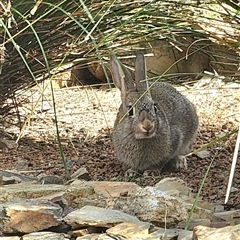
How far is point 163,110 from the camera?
194 inches

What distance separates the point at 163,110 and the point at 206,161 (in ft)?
1.71

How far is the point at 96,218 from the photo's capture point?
267 cm

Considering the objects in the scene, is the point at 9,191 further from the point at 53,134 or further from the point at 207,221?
the point at 53,134

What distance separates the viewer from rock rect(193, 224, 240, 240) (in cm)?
231

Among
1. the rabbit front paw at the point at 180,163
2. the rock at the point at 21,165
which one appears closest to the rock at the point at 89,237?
the rock at the point at 21,165

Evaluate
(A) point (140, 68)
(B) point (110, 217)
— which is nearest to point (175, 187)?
(B) point (110, 217)

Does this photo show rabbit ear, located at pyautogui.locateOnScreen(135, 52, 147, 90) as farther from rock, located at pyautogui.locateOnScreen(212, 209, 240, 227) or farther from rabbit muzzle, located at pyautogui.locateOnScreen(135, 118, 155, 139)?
rock, located at pyautogui.locateOnScreen(212, 209, 240, 227)

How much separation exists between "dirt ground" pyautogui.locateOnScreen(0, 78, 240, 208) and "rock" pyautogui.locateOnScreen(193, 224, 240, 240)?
87 centimetres

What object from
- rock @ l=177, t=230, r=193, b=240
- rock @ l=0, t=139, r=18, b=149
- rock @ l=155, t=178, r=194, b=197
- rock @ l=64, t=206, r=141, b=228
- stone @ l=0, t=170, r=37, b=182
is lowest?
rock @ l=0, t=139, r=18, b=149

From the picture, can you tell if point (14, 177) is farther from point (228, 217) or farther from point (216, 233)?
point (216, 233)

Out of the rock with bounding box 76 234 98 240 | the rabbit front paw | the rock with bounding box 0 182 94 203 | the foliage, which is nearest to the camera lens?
the rock with bounding box 76 234 98 240

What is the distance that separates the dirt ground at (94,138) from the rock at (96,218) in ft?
2.32

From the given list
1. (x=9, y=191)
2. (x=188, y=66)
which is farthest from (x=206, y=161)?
(x=188, y=66)

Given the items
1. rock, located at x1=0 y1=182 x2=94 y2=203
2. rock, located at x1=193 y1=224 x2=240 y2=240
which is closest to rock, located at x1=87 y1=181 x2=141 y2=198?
rock, located at x1=0 y1=182 x2=94 y2=203
